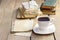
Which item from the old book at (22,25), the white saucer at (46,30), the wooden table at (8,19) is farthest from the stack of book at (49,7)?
the white saucer at (46,30)

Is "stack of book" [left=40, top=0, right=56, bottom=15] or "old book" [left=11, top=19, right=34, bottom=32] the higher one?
"stack of book" [left=40, top=0, right=56, bottom=15]

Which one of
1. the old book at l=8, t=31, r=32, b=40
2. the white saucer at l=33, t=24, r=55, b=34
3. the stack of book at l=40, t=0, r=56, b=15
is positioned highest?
the stack of book at l=40, t=0, r=56, b=15

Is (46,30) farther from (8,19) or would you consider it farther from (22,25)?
(8,19)

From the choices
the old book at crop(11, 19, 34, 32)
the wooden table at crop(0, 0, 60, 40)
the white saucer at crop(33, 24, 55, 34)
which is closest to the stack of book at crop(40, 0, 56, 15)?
the wooden table at crop(0, 0, 60, 40)

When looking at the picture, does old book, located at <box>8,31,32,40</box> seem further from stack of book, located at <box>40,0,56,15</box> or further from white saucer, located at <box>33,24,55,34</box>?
stack of book, located at <box>40,0,56,15</box>

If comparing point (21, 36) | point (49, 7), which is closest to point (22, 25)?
point (21, 36)

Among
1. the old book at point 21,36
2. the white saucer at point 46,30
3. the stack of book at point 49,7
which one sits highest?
the stack of book at point 49,7

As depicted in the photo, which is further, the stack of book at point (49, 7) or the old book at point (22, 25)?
the stack of book at point (49, 7)

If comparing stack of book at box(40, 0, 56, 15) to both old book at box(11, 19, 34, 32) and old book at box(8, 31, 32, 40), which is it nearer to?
old book at box(11, 19, 34, 32)

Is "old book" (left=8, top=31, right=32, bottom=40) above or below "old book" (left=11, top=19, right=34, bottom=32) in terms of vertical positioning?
below

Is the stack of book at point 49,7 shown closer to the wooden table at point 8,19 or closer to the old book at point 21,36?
the wooden table at point 8,19

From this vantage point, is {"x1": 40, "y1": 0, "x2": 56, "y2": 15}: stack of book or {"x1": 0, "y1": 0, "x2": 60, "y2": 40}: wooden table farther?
{"x1": 40, "y1": 0, "x2": 56, "y2": 15}: stack of book

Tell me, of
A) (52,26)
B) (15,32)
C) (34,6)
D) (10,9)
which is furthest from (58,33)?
(10,9)

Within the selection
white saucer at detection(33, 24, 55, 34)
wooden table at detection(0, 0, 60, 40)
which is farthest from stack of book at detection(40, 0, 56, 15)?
white saucer at detection(33, 24, 55, 34)
